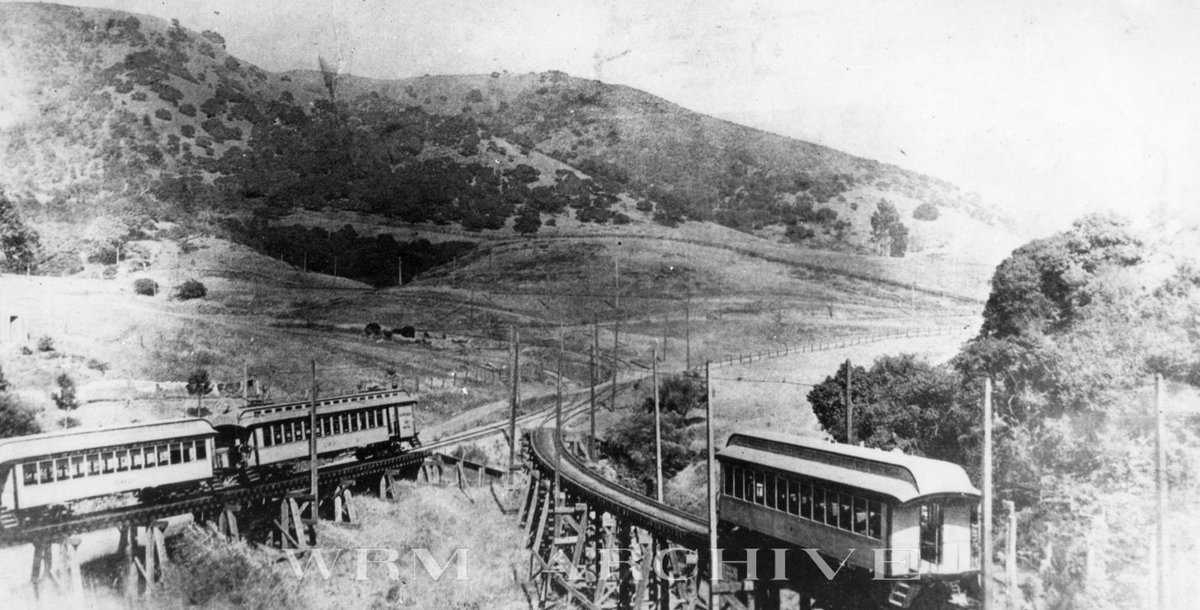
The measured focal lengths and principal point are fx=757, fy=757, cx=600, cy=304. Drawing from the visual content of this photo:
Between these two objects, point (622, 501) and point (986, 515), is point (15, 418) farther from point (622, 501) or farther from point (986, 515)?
point (986, 515)

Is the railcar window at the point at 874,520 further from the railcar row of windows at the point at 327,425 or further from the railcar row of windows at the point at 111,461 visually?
the railcar row of windows at the point at 327,425

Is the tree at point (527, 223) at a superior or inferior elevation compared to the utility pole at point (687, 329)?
superior

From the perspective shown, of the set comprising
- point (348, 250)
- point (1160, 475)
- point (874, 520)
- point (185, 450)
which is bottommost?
point (874, 520)

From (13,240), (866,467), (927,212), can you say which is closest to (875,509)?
(866,467)

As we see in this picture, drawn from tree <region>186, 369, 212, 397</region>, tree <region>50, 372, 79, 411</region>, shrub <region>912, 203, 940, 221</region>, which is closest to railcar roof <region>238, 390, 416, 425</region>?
tree <region>186, 369, 212, 397</region>

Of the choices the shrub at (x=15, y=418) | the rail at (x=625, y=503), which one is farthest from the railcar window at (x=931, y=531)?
the shrub at (x=15, y=418)

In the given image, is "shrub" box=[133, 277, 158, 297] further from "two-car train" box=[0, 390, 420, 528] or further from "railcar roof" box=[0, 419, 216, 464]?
"railcar roof" box=[0, 419, 216, 464]

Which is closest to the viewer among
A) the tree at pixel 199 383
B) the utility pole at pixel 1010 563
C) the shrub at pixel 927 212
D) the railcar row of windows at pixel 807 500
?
the railcar row of windows at pixel 807 500
